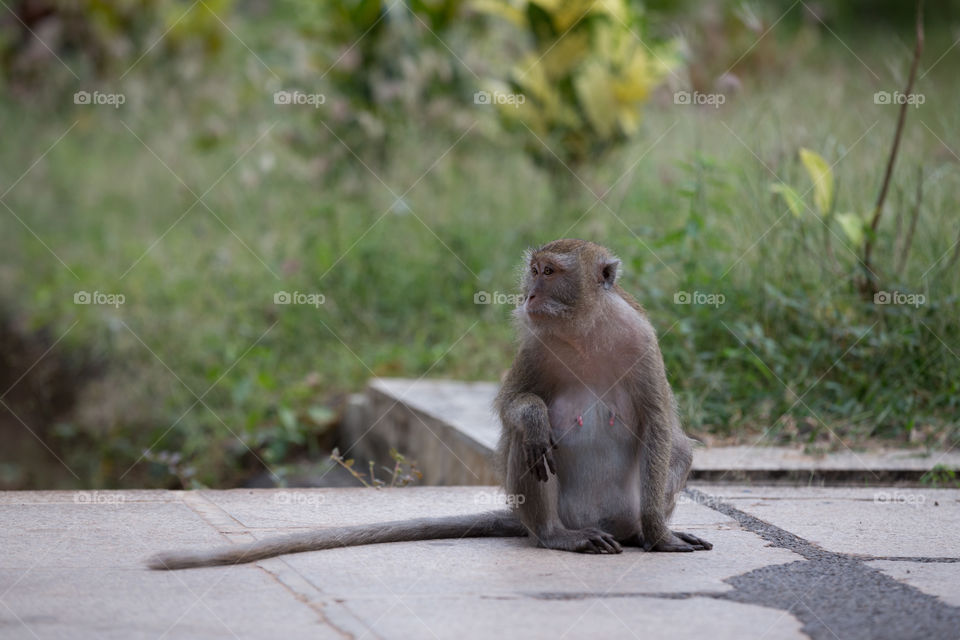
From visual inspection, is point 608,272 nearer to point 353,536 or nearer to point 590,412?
point 590,412

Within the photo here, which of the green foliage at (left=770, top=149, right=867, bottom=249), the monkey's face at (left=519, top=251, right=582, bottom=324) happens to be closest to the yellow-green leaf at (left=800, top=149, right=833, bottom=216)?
the green foliage at (left=770, top=149, right=867, bottom=249)

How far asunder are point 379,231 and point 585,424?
17.3 ft

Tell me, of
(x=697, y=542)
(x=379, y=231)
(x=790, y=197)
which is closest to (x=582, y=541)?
(x=697, y=542)

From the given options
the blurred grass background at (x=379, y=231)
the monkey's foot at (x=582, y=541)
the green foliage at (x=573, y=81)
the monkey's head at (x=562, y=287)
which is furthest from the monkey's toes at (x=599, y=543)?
the green foliage at (x=573, y=81)

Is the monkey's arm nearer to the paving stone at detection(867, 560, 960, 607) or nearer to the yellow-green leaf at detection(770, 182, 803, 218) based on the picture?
the paving stone at detection(867, 560, 960, 607)

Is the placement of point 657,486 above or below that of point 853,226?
below

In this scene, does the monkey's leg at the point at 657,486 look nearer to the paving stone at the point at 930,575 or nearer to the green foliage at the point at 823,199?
the paving stone at the point at 930,575

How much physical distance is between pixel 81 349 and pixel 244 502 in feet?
14.5

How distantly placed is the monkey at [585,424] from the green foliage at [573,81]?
211 inches

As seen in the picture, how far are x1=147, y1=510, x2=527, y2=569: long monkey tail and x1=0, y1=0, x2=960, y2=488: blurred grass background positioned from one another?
2.10 m

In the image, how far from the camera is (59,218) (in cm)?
1079

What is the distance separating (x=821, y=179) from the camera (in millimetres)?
6379

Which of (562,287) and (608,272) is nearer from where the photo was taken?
(562,287)

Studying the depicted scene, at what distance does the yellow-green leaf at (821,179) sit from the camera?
6266 millimetres
